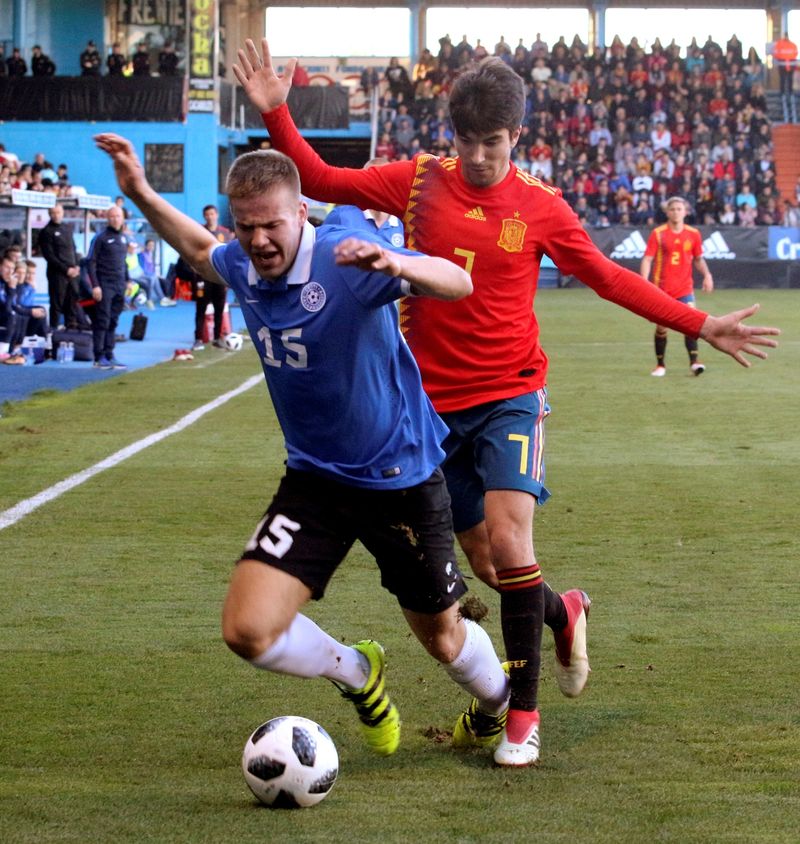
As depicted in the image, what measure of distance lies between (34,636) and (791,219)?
3723cm

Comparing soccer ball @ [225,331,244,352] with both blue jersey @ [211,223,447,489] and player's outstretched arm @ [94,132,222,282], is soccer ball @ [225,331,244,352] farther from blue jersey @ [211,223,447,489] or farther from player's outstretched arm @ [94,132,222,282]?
blue jersey @ [211,223,447,489]

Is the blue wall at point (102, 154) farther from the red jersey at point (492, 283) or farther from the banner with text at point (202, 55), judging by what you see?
the red jersey at point (492, 283)

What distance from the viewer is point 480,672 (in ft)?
15.5

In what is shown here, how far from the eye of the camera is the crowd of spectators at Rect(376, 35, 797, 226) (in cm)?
4347

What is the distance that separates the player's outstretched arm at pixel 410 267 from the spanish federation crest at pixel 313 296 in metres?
0.31

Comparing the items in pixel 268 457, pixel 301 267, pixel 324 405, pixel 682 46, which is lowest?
pixel 268 457

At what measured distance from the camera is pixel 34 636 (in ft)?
20.0

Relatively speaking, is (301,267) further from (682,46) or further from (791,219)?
(682,46)

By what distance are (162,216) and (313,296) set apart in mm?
718

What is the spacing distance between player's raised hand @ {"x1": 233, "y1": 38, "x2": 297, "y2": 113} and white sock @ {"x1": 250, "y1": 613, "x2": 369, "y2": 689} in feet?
6.35

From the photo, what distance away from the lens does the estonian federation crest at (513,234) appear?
5031 mm

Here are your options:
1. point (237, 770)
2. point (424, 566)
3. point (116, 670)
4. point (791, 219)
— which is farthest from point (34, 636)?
point (791, 219)

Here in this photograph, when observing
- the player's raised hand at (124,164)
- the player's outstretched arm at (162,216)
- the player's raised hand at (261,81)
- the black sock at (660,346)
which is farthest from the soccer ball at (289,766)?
the black sock at (660,346)

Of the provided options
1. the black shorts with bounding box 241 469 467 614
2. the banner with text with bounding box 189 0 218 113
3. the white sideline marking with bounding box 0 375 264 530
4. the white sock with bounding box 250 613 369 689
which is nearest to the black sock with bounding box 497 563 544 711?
the black shorts with bounding box 241 469 467 614
